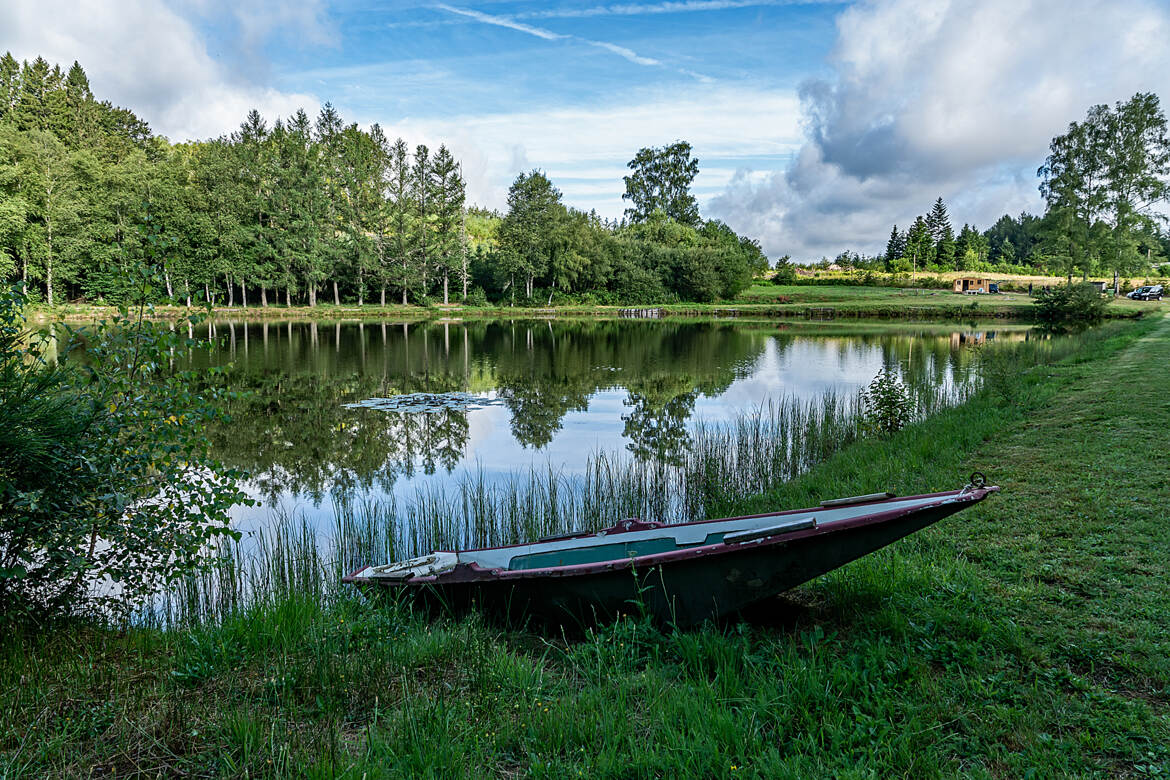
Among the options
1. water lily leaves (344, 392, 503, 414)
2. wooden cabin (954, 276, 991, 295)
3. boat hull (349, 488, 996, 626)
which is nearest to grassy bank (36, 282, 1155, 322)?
wooden cabin (954, 276, 991, 295)

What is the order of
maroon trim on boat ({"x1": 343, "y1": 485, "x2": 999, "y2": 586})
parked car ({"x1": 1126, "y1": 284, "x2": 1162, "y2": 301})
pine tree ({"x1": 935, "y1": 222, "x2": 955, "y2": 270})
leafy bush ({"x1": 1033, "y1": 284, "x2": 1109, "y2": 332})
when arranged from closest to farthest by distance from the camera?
1. maroon trim on boat ({"x1": 343, "y1": 485, "x2": 999, "y2": 586})
2. leafy bush ({"x1": 1033, "y1": 284, "x2": 1109, "y2": 332})
3. parked car ({"x1": 1126, "y1": 284, "x2": 1162, "y2": 301})
4. pine tree ({"x1": 935, "y1": 222, "x2": 955, "y2": 270})

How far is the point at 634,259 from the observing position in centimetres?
7306

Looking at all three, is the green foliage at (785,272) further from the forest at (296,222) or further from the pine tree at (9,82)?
the pine tree at (9,82)

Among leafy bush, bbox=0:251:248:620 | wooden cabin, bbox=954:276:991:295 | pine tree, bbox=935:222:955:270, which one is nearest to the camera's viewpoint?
leafy bush, bbox=0:251:248:620

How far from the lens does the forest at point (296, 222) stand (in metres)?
48.5

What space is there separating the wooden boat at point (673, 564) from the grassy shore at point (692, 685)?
0.21 m

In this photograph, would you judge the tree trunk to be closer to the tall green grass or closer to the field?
the field

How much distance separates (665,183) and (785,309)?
109ft

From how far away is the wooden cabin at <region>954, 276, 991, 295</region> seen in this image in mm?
79438

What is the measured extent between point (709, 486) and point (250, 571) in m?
5.67

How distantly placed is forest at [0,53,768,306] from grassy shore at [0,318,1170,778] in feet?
157

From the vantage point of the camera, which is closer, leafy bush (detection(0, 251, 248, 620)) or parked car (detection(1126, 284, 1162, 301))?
leafy bush (detection(0, 251, 248, 620))

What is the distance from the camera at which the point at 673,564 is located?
443 cm

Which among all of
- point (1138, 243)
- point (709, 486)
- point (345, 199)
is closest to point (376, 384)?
point (709, 486)
